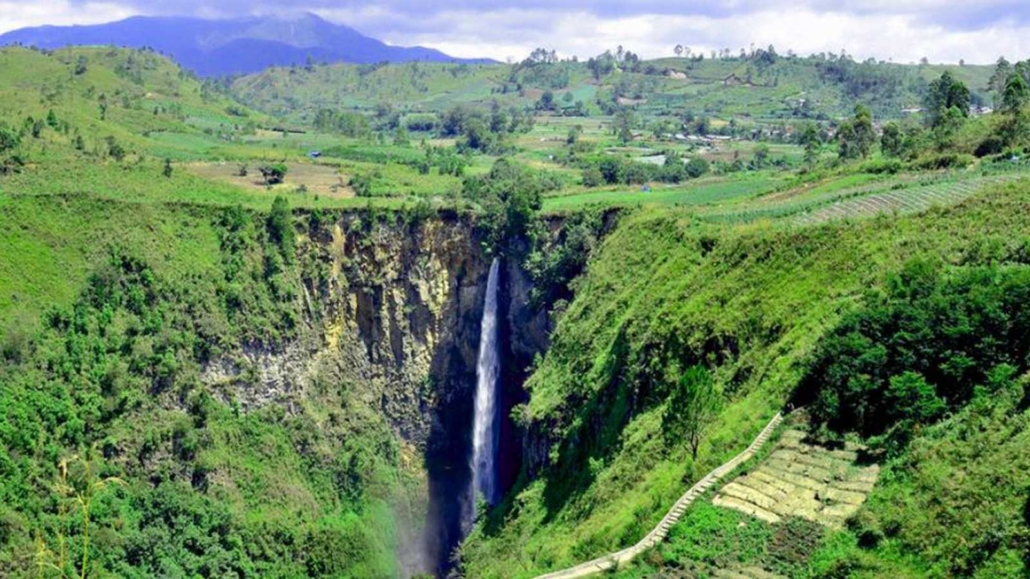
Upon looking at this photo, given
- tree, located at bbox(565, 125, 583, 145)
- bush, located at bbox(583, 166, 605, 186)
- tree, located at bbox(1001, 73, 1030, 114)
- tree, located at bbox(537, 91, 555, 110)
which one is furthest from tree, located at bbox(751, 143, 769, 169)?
tree, located at bbox(537, 91, 555, 110)

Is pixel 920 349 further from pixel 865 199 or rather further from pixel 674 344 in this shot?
pixel 865 199

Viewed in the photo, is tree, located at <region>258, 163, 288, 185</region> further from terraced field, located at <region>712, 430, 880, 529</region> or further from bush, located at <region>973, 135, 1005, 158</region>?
terraced field, located at <region>712, 430, 880, 529</region>

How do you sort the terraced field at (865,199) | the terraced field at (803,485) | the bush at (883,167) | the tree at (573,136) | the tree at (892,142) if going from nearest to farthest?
the terraced field at (803,485) → the terraced field at (865,199) → the bush at (883,167) → the tree at (892,142) → the tree at (573,136)

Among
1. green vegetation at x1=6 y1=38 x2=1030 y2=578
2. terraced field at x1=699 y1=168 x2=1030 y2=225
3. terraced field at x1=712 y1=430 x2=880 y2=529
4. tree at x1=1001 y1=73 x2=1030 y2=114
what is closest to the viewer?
terraced field at x1=712 y1=430 x2=880 y2=529

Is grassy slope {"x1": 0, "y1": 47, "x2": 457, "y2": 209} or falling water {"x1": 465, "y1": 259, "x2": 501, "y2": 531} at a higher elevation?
grassy slope {"x1": 0, "y1": 47, "x2": 457, "y2": 209}

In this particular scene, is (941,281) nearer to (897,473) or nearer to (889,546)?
(897,473)

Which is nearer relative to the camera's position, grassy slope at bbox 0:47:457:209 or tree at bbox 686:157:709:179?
grassy slope at bbox 0:47:457:209

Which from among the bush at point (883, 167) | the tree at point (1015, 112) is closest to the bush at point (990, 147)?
the tree at point (1015, 112)

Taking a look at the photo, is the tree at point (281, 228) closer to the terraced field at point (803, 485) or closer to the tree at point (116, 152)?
the tree at point (116, 152)
